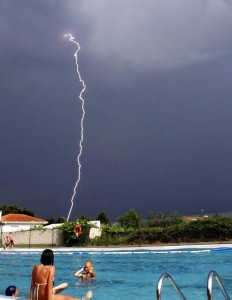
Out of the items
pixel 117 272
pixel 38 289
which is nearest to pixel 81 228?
pixel 117 272

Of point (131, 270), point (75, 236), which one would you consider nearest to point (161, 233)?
point (75, 236)

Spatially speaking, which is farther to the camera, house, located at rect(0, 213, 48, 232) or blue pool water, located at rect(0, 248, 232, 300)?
house, located at rect(0, 213, 48, 232)

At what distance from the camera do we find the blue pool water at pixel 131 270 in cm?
1475

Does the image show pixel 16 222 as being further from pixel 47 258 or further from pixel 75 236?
pixel 47 258

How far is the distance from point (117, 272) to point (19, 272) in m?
4.74

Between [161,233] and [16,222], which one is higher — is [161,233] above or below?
below

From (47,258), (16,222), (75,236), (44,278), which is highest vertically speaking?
(16,222)

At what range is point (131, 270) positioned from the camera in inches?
816

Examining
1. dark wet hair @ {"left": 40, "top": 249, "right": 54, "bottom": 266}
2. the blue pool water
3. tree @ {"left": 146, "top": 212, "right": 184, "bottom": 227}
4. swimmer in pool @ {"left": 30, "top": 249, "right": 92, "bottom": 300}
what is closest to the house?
tree @ {"left": 146, "top": 212, "right": 184, "bottom": 227}

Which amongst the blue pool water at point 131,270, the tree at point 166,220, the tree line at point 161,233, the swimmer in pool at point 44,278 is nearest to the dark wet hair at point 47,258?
the swimmer in pool at point 44,278

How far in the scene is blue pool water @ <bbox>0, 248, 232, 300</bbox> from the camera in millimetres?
14750

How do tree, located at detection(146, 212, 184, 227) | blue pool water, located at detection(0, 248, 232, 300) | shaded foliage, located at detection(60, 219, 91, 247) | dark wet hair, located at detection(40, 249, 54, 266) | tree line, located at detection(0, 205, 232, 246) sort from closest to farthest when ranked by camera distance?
dark wet hair, located at detection(40, 249, 54, 266)
blue pool water, located at detection(0, 248, 232, 300)
tree line, located at detection(0, 205, 232, 246)
shaded foliage, located at detection(60, 219, 91, 247)
tree, located at detection(146, 212, 184, 227)

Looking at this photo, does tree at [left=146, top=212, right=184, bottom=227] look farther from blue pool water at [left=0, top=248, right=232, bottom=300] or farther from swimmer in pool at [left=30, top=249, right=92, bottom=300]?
swimmer in pool at [left=30, top=249, right=92, bottom=300]

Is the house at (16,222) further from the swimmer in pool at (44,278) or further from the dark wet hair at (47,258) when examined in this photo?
the dark wet hair at (47,258)
